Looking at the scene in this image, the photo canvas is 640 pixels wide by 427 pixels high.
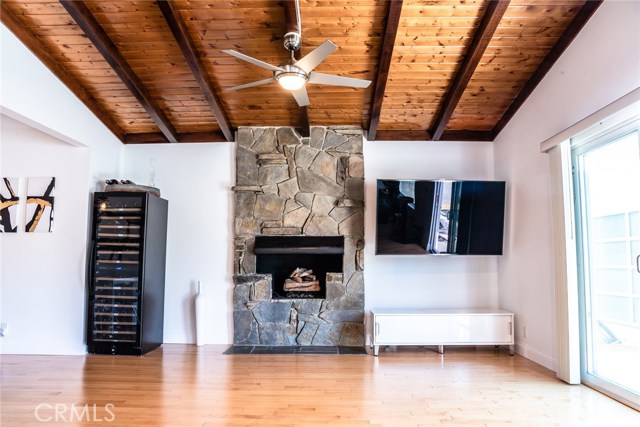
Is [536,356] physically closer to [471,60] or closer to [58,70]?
[471,60]

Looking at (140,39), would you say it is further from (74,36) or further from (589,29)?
(589,29)

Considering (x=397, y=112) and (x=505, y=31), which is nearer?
(x=505, y=31)

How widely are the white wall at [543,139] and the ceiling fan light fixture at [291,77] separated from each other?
2329 millimetres

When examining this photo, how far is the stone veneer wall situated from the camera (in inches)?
193

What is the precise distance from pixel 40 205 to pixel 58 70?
1569mm

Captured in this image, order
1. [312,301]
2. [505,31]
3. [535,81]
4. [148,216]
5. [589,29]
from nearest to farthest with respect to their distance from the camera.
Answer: [589,29]
[505,31]
[535,81]
[148,216]
[312,301]

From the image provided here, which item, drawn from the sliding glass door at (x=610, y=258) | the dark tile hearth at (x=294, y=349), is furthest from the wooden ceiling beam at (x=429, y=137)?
the dark tile hearth at (x=294, y=349)

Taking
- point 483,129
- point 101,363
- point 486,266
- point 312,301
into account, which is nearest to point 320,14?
point 483,129

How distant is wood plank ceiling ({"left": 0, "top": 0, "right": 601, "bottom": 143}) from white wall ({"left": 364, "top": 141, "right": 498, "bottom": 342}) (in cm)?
23

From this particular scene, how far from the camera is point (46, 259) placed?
180 inches

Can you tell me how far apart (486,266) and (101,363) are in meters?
4.53

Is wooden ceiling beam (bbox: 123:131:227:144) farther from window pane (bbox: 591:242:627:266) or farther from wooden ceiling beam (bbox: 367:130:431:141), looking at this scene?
window pane (bbox: 591:242:627:266)

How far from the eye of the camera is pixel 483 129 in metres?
5.11

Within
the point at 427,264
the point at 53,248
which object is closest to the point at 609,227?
the point at 427,264
